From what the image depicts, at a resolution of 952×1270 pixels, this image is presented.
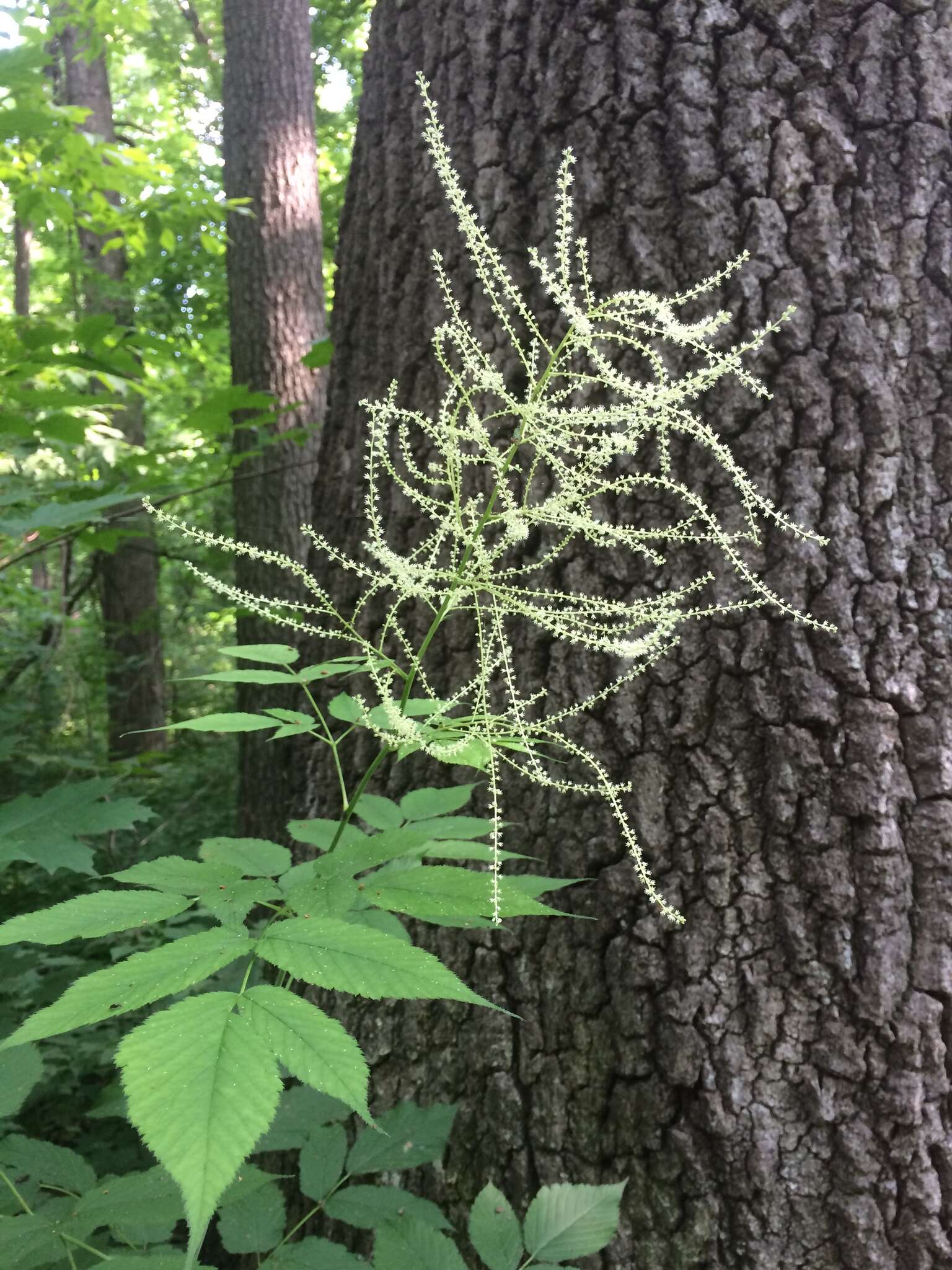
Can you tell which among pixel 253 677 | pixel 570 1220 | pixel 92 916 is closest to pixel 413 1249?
pixel 570 1220

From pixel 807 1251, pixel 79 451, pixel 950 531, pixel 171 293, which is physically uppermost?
pixel 171 293

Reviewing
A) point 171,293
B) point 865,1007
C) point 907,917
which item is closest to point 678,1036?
point 865,1007

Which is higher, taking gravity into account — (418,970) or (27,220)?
(27,220)

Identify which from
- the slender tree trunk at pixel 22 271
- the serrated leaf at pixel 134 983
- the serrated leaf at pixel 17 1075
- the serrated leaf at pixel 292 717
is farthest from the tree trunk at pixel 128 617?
the slender tree trunk at pixel 22 271

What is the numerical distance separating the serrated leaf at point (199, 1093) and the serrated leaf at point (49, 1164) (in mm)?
736

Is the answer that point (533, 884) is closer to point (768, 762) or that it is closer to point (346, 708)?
point (346, 708)

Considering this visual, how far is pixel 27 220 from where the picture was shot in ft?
13.9

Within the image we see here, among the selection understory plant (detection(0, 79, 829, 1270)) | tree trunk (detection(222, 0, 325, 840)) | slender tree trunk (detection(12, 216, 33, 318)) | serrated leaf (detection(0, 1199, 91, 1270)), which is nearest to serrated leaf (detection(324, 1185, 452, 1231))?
understory plant (detection(0, 79, 829, 1270))

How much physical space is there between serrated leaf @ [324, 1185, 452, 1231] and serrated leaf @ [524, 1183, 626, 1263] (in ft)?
0.47

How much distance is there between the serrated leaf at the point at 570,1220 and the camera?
1.17 meters

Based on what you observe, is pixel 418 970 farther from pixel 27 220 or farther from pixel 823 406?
pixel 27 220

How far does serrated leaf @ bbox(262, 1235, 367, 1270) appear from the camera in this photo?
3.85 ft

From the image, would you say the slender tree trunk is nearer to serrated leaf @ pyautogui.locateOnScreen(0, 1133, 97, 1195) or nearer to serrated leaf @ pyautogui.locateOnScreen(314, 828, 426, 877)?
serrated leaf @ pyautogui.locateOnScreen(0, 1133, 97, 1195)

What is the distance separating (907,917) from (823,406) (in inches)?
34.8
